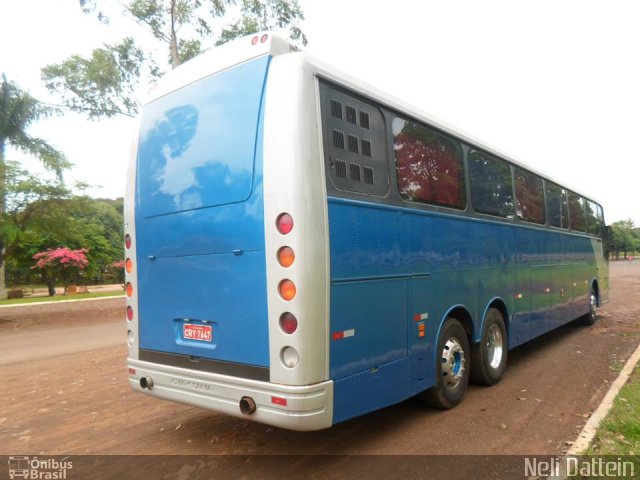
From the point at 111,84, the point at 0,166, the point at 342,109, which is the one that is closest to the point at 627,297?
the point at 342,109

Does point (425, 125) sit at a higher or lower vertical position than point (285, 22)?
lower

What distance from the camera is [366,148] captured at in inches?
161

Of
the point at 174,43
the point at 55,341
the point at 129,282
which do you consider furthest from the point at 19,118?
the point at 129,282

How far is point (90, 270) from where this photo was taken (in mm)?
26250

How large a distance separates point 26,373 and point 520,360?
8.08 metres

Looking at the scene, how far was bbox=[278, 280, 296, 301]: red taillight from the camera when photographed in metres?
3.36

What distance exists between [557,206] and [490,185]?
11.2 feet

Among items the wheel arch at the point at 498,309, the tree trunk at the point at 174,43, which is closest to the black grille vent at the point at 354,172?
the wheel arch at the point at 498,309

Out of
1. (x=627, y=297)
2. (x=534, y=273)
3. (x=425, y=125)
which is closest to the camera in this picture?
(x=425, y=125)

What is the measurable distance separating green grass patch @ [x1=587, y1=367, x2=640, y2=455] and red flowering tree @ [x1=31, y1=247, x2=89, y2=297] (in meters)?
22.5

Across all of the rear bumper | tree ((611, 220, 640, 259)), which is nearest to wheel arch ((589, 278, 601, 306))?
the rear bumper

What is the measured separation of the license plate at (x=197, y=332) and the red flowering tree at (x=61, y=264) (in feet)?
67.6

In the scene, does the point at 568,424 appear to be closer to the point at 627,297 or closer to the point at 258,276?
the point at 258,276

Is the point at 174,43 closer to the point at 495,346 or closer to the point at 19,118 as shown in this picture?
the point at 19,118
